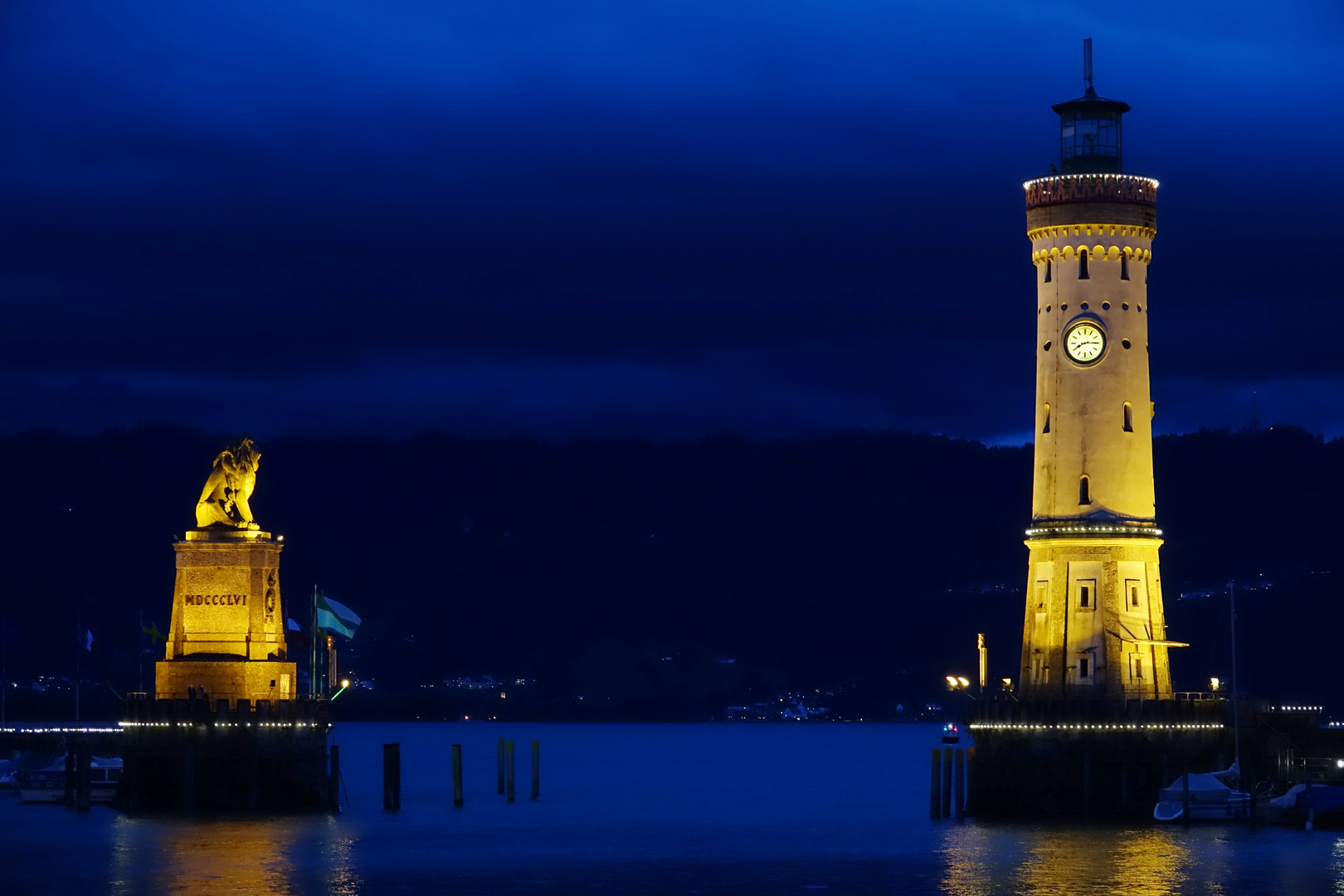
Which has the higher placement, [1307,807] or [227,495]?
[227,495]

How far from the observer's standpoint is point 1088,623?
9850cm

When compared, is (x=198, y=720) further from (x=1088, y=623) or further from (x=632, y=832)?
(x=1088, y=623)

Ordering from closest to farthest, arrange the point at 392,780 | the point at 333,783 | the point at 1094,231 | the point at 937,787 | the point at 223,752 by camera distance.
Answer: the point at 1094,231, the point at 223,752, the point at 937,787, the point at 333,783, the point at 392,780

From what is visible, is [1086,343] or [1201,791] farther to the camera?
[1086,343]

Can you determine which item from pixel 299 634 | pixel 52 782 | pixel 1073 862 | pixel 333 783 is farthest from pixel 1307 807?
pixel 52 782

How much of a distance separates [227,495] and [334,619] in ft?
24.2

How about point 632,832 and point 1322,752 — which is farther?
point 632,832

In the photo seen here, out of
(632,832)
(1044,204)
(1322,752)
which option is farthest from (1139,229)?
(632,832)

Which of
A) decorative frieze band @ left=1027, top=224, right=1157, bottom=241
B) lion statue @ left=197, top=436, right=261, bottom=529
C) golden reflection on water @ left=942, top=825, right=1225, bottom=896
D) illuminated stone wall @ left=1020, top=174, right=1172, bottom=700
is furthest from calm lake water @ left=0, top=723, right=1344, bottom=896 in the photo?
decorative frieze band @ left=1027, top=224, right=1157, bottom=241

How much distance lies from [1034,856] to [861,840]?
1705 centimetres

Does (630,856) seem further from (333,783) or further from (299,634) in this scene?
(299,634)

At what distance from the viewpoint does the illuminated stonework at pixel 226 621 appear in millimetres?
103625

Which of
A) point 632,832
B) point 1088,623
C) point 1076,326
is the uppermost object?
point 1076,326

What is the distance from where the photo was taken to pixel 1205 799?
95875mm
